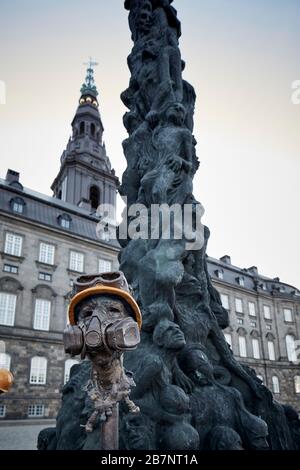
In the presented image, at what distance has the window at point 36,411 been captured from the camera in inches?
908

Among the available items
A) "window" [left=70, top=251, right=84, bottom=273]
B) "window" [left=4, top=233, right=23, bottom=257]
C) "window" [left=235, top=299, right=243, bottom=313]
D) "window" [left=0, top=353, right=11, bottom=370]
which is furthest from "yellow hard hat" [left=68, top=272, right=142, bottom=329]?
"window" [left=235, top=299, right=243, bottom=313]

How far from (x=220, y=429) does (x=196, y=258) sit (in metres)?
2.77

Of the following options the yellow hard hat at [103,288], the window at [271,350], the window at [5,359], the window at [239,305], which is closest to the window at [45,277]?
the window at [5,359]

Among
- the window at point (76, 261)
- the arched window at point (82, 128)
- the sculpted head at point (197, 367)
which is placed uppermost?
the arched window at point (82, 128)

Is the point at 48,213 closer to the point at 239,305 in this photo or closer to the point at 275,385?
the point at 239,305

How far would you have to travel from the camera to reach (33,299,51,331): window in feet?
84.8

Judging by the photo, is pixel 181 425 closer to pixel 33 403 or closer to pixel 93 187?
pixel 33 403

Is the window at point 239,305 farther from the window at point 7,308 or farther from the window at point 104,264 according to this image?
the window at point 7,308

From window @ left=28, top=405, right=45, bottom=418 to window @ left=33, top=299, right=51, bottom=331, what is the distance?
16.0ft

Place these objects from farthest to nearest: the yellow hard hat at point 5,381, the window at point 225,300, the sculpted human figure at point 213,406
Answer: the window at point 225,300 < the sculpted human figure at point 213,406 < the yellow hard hat at point 5,381

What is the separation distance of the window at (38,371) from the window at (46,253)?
22.6 ft

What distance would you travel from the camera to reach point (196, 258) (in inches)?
258
